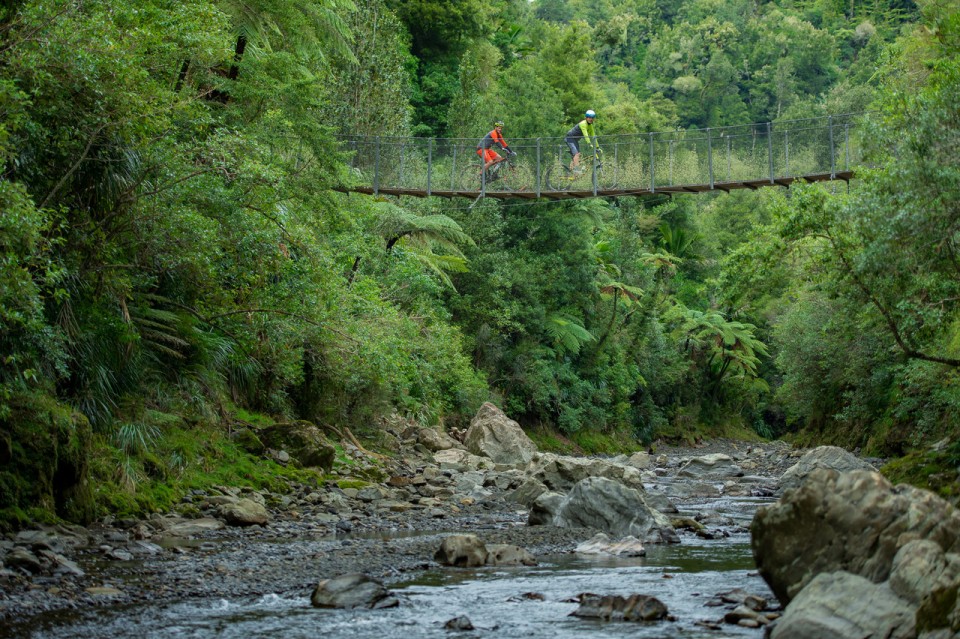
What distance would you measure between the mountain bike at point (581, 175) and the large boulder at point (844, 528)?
39.2 feet

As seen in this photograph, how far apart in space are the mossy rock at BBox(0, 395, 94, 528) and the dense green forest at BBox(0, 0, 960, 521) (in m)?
0.02

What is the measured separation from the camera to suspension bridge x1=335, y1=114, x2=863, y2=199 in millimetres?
16219

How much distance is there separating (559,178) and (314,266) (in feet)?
27.4

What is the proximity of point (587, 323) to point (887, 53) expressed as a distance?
50.1ft

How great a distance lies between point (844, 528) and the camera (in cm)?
566

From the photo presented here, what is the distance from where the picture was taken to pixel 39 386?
8.26 meters

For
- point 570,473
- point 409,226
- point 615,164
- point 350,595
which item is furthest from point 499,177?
point 350,595

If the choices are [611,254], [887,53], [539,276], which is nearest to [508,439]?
[539,276]

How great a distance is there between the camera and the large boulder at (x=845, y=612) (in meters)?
4.80

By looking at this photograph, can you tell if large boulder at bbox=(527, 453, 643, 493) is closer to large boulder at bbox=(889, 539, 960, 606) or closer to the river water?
the river water

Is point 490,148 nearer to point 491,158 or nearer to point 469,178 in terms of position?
point 491,158

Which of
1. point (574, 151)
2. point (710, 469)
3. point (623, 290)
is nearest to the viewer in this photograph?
point (574, 151)

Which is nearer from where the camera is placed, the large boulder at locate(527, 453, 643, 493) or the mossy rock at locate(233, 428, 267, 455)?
the mossy rock at locate(233, 428, 267, 455)

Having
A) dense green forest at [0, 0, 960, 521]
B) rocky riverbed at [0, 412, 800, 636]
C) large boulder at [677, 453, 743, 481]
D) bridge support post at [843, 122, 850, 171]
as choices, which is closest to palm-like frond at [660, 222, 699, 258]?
dense green forest at [0, 0, 960, 521]
